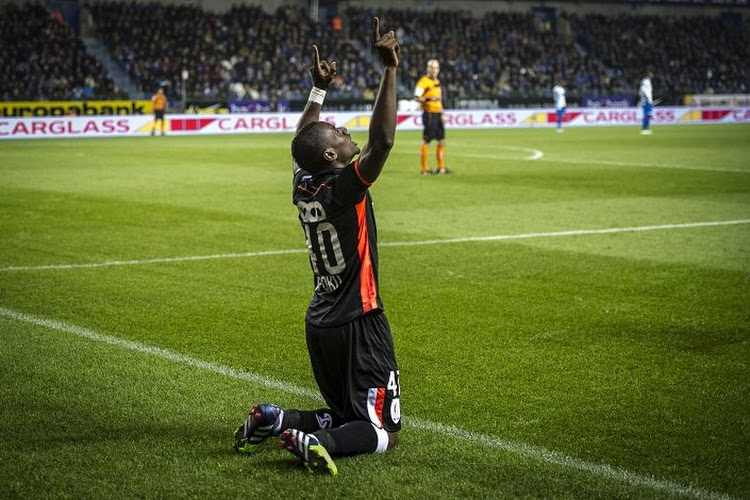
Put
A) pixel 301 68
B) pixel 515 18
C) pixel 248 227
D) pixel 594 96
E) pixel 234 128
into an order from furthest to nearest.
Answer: pixel 515 18 < pixel 594 96 < pixel 301 68 < pixel 234 128 < pixel 248 227

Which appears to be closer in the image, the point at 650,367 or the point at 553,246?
the point at 650,367

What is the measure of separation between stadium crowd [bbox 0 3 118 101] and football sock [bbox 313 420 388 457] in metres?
40.5

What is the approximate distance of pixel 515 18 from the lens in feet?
206

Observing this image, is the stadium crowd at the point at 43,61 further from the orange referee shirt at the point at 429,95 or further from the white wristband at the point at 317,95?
the white wristband at the point at 317,95

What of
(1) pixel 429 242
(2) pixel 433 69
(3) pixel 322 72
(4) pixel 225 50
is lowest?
(1) pixel 429 242

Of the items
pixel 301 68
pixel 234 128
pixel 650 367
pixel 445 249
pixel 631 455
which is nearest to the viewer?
pixel 631 455

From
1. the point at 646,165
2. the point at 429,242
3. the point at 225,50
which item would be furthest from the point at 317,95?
the point at 225,50

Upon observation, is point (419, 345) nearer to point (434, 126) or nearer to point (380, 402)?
point (380, 402)

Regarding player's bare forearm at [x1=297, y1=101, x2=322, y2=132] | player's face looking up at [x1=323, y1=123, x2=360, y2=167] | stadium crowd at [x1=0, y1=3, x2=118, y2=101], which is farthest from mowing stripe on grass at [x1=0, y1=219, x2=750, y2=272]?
stadium crowd at [x1=0, y1=3, x2=118, y2=101]

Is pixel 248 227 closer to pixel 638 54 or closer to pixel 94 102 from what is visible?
pixel 94 102

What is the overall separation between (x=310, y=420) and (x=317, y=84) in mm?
1686

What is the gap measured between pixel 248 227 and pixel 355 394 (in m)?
8.38

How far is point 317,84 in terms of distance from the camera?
5285mm

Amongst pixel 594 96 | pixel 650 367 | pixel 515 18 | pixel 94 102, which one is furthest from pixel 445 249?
pixel 515 18
